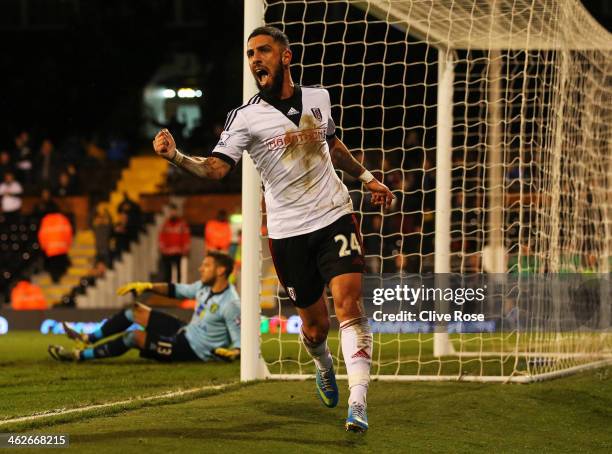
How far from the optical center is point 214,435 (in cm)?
573

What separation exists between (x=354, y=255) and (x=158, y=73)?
23070mm

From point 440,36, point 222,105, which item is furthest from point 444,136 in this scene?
point 222,105

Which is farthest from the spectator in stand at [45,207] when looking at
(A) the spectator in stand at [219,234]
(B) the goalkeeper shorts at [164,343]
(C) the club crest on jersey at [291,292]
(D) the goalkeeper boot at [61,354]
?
(C) the club crest on jersey at [291,292]

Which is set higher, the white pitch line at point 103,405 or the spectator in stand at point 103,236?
the spectator in stand at point 103,236

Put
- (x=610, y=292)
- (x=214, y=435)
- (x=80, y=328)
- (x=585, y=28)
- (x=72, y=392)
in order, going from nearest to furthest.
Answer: (x=214, y=435), (x=72, y=392), (x=585, y=28), (x=610, y=292), (x=80, y=328)

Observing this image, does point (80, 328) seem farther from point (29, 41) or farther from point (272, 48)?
point (29, 41)

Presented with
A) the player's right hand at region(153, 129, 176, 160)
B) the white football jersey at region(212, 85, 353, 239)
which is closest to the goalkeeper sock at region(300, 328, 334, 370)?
the white football jersey at region(212, 85, 353, 239)

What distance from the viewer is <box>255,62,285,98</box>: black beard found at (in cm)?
610

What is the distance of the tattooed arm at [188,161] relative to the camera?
533 cm

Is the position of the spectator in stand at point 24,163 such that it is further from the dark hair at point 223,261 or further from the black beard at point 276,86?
the black beard at point 276,86

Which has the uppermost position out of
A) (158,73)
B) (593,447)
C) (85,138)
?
(158,73)

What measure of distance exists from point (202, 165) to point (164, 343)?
5.01 metres

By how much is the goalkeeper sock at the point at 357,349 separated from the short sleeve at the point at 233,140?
1056 millimetres

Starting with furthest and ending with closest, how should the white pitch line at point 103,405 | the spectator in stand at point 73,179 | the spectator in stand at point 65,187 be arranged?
the spectator in stand at point 73,179 → the spectator in stand at point 65,187 → the white pitch line at point 103,405
